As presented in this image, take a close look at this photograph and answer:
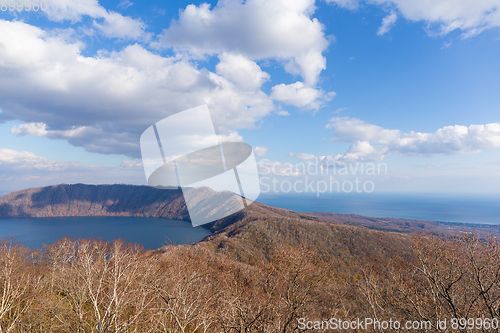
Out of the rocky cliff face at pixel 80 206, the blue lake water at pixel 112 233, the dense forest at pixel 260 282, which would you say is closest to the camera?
the dense forest at pixel 260 282

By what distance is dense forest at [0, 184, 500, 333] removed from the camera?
6.43m

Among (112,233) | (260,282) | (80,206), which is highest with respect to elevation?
(260,282)

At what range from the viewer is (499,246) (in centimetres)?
702

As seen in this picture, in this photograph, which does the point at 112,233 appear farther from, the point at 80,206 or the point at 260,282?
the point at 80,206

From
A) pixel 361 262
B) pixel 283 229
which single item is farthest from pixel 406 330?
pixel 283 229

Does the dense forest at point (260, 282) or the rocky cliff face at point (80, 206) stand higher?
the dense forest at point (260, 282)

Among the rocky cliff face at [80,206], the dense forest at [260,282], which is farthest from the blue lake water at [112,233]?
the rocky cliff face at [80,206]

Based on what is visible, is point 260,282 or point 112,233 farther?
point 112,233

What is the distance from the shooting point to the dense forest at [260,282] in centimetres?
643

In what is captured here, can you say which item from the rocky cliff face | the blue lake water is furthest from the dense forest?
the rocky cliff face

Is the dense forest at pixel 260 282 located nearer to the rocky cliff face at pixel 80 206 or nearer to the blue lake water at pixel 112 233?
the blue lake water at pixel 112 233

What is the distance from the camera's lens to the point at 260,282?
16.4m

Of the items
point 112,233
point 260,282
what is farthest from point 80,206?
point 260,282

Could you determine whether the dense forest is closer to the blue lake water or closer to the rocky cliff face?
the blue lake water
